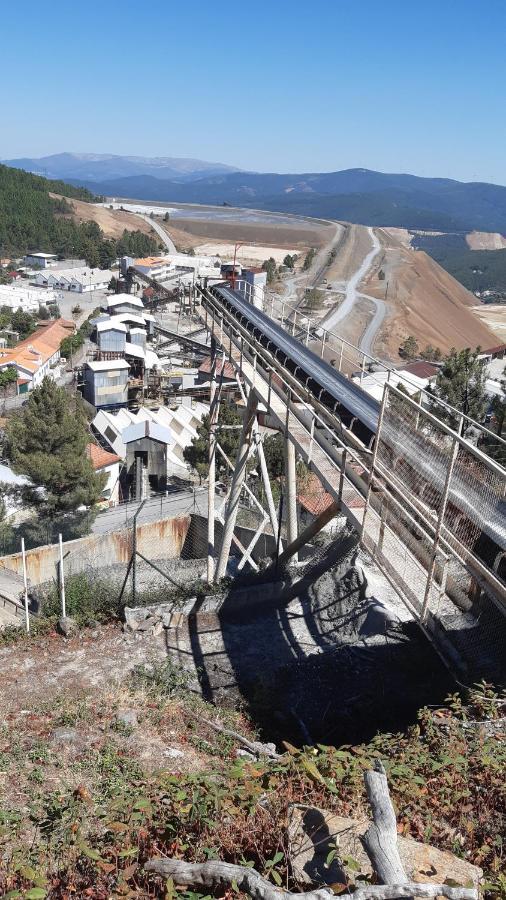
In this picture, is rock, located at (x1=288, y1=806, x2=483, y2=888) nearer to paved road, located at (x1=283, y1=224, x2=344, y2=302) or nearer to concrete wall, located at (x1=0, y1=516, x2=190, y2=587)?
concrete wall, located at (x1=0, y1=516, x2=190, y2=587)

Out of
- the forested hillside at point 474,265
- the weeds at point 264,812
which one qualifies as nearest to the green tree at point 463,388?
the weeds at point 264,812

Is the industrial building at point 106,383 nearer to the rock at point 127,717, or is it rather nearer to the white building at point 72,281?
the rock at point 127,717

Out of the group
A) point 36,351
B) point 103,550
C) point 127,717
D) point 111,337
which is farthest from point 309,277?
point 127,717

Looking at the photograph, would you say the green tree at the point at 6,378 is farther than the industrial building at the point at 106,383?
Yes

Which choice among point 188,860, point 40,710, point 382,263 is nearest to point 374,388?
point 40,710


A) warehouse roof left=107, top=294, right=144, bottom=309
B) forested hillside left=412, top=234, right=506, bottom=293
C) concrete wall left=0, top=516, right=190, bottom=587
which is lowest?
forested hillside left=412, top=234, right=506, bottom=293

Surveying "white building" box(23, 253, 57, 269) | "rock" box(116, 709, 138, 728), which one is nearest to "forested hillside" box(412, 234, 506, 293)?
"white building" box(23, 253, 57, 269)

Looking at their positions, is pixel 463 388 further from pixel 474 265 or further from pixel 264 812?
pixel 474 265
